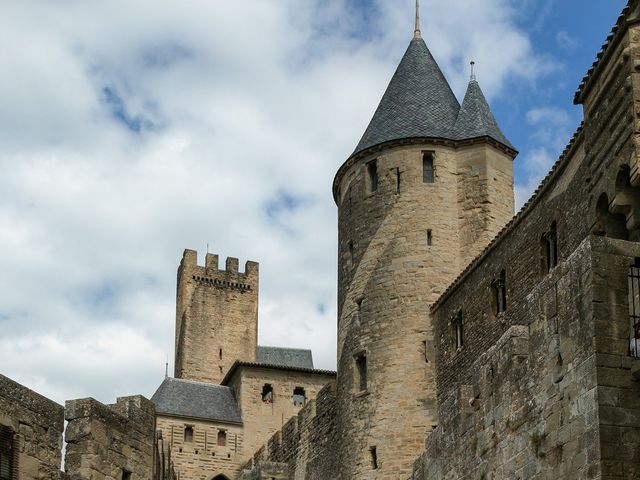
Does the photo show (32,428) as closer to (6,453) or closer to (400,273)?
(6,453)

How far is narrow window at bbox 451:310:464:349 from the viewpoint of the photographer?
28.2 metres

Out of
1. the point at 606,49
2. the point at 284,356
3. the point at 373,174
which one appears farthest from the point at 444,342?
the point at 284,356

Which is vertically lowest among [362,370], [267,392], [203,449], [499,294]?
[362,370]

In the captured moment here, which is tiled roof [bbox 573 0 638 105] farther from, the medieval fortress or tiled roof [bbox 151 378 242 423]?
tiled roof [bbox 151 378 242 423]

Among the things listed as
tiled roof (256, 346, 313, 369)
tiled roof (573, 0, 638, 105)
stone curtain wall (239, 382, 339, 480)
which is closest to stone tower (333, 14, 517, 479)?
stone curtain wall (239, 382, 339, 480)

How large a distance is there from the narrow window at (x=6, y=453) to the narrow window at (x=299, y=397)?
38.4 m

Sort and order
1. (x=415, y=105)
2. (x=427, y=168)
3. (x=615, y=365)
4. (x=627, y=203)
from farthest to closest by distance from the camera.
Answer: (x=415, y=105) → (x=427, y=168) → (x=627, y=203) → (x=615, y=365)

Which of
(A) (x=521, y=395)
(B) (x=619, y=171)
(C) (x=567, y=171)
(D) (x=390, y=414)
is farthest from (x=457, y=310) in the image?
(A) (x=521, y=395)

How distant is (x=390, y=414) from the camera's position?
2953 centimetres

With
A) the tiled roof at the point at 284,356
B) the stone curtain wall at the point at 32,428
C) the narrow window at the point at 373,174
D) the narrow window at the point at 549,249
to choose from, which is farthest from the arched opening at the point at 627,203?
the tiled roof at the point at 284,356

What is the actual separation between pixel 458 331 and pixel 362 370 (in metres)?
3.34

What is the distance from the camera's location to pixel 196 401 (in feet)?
161

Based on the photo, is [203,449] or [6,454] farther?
[203,449]

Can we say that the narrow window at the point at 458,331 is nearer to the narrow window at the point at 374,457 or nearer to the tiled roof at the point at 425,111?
the narrow window at the point at 374,457
